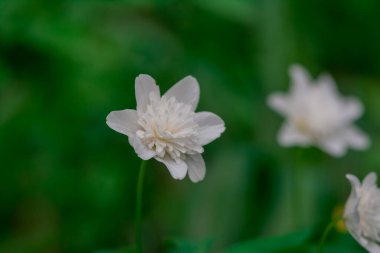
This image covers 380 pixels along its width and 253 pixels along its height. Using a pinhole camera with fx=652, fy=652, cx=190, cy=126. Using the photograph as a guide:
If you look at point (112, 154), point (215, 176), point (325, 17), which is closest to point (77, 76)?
point (112, 154)

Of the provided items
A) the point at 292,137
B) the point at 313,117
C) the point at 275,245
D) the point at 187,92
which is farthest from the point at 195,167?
the point at 313,117

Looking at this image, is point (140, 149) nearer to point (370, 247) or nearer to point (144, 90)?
point (144, 90)

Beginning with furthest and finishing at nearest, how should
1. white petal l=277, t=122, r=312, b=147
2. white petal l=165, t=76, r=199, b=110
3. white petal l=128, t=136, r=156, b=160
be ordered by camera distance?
white petal l=277, t=122, r=312, b=147, white petal l=165, t=76, r=199, b=110, white petal l=128, t=136, r=156, b=160

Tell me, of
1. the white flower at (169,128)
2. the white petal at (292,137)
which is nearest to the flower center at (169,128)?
the white flower at (169,128)

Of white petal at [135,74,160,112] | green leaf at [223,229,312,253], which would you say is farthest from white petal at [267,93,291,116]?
white petal at [135,74,160,112]

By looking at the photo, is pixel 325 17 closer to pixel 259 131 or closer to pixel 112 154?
pixel 259 131

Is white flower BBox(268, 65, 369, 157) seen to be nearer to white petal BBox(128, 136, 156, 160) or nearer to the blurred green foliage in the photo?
the blurred green foliage
